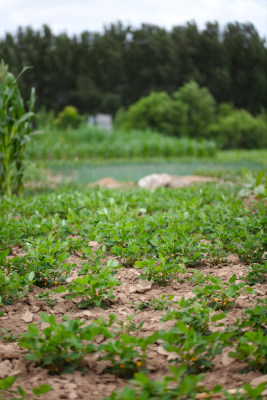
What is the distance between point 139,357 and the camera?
1.75 meters

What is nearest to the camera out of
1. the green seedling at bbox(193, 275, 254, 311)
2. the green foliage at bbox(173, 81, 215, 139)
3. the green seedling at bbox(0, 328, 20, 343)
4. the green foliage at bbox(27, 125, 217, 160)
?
the green seedling at bbox(0, 328, 20, 343)

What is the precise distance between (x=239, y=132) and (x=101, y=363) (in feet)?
72.4

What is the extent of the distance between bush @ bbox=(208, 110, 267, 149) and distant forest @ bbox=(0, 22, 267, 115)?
5.81m

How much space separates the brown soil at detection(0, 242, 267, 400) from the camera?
1.60 m

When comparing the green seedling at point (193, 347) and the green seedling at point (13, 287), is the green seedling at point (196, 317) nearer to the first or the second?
the green seedling at point (193, 347)

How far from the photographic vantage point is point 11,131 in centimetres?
552

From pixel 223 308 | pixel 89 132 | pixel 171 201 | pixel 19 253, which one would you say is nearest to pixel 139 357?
pixel 223 308

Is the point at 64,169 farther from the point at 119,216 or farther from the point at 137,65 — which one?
the point at 137,65

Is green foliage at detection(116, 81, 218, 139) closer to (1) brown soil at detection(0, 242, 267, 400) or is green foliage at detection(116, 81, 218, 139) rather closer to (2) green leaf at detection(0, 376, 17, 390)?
(1) brown soil at detection(0, 242, 267, 400)

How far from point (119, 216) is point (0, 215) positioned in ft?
4.23

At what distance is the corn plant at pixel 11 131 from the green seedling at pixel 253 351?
4.27 metres

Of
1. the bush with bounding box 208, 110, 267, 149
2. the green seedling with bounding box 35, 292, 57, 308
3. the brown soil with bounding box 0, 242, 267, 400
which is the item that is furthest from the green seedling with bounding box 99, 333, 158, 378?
the bush with bounding box 208, 110, 267, 149

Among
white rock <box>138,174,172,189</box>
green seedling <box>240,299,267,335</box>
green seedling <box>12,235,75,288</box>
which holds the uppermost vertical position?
white rock <box>138,174,172,189</box>

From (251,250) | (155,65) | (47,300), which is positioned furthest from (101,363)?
(155,65)
